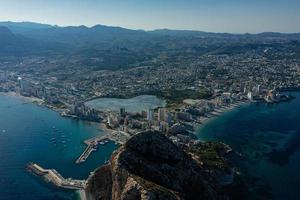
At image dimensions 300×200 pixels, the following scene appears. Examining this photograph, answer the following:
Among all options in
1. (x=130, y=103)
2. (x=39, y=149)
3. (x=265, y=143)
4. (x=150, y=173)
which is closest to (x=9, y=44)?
(x=130, y=103)

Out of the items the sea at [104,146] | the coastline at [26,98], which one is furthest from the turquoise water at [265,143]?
the coastline at [26,98]

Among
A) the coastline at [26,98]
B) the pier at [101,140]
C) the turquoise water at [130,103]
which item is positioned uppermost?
the pier at [101,140]

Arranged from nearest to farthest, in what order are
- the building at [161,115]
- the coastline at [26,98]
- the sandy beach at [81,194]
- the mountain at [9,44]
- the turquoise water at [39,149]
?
the sandy beach at [81,194] < the turquoise water at [39,149] < the building at [161,115] < the coastline at [26,98] < the mountain at [9,44]

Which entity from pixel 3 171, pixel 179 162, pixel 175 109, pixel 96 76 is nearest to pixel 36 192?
pixel 3 171

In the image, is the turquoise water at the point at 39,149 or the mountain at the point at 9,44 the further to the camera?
the mountain at the point at 9,44

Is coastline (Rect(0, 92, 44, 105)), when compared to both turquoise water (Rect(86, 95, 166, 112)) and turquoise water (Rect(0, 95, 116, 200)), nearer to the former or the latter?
turquoise water (Rect(0, 95, 116, 200))

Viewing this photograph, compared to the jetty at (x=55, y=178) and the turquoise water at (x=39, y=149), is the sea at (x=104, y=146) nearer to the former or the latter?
the turquoise water at (x=39, y=149)

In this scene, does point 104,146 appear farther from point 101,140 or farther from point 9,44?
point 9,44

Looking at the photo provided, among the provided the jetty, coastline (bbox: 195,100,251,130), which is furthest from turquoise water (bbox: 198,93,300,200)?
the jetty

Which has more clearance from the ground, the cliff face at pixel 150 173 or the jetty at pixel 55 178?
the cliff face at pixel 150 173
